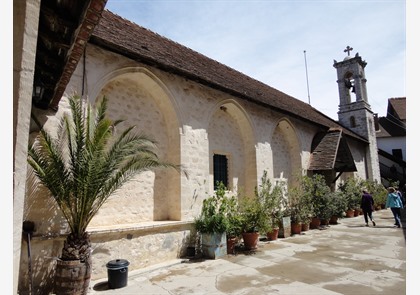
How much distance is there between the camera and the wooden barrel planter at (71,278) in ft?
15.2

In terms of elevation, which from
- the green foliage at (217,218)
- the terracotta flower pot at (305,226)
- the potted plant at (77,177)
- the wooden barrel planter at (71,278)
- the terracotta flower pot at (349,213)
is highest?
the potted plant at (77,177)

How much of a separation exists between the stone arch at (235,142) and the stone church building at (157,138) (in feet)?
A: 0.13

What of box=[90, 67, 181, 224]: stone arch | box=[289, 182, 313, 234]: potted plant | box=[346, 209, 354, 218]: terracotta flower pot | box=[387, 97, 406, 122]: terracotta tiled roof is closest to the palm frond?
box=[90, 67, 181, 224]: stone arch

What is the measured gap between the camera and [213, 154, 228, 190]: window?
33.4 ft

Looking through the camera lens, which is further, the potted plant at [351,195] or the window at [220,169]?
the potted plant at [351,195]

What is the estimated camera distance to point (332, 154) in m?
14.4

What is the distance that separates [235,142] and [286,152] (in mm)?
4346

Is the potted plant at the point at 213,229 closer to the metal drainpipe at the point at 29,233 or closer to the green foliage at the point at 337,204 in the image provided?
the metal drainpipe at the point at 29,233

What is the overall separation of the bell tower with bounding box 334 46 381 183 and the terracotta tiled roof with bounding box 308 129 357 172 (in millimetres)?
7998

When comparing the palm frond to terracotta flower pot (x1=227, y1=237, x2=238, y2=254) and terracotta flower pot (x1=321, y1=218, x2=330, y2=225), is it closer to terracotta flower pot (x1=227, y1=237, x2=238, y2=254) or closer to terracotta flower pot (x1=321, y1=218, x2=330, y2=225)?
terracotta flower pot (x1=227, y1=237, x2=238, y2=254)

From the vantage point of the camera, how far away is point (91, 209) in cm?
528

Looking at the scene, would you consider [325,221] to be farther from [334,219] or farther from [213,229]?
[213,229]

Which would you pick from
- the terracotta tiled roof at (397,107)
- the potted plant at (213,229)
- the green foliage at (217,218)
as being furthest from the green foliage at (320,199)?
the terracotta tiled roof at (397,107)

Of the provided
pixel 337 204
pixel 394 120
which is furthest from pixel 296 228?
pixel 394 120
